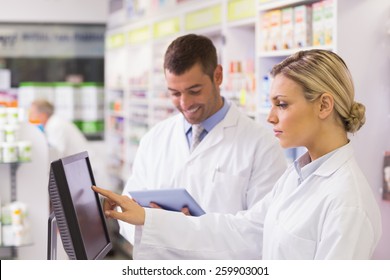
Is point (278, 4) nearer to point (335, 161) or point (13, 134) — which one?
point (13, 134)

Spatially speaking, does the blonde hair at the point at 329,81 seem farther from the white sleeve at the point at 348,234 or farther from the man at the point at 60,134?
the man at the point at 60,134

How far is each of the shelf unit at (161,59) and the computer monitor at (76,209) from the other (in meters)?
1.82

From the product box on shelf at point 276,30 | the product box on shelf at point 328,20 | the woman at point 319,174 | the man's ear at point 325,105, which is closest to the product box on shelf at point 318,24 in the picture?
the product box on shelf at point 328,20

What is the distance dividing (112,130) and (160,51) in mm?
2309

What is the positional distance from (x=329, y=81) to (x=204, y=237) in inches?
32.5

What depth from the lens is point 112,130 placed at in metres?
9.41

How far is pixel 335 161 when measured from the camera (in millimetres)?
1962

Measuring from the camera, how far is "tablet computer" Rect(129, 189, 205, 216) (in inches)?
102

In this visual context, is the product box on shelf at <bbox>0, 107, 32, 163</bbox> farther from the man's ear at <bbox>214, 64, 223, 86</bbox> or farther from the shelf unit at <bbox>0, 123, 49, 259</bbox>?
the man's ear at <bbox>214, 64, 223, 86</bbox>

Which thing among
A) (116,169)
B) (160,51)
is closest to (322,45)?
(160,51)

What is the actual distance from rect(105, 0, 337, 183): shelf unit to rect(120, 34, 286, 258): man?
2.93 feet

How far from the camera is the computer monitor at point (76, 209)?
1.82m

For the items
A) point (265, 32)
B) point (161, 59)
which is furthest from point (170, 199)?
point (161, 59)

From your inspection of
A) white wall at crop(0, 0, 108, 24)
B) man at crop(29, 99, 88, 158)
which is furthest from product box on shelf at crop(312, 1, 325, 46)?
white wall at crop(0, 0, 108, 24)
